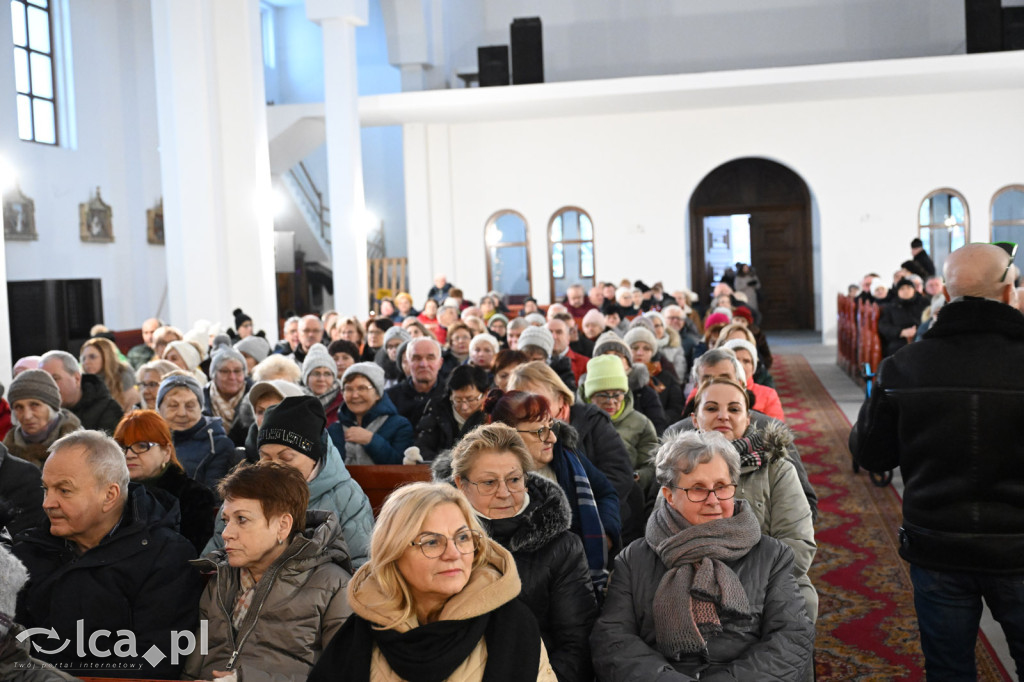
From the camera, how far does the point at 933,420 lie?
3176mm

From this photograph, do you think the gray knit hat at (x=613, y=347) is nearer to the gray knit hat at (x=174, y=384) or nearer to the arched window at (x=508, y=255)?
the gray knit hat at (x=174, y=384)

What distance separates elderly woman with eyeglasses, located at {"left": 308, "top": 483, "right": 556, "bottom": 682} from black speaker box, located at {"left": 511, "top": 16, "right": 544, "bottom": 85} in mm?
17341

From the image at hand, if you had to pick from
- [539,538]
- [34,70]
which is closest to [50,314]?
[34,70]

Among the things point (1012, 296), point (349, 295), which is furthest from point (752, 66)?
point (1012, 296)

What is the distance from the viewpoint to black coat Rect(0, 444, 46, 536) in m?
4.05

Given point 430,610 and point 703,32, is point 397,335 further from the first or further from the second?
point 703,32

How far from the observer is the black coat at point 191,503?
4.02 metres

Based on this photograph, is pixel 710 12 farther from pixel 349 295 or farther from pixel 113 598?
pixel 113 598

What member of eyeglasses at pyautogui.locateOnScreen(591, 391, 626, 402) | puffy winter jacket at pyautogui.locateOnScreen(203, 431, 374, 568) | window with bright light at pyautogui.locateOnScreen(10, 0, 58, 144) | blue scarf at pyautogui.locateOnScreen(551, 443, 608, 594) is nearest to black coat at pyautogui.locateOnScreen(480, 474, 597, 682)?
blue scarf at pyautogui.locateOnScreen(551, 443, 608, 594)

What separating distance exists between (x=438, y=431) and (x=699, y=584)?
2793 millimetres

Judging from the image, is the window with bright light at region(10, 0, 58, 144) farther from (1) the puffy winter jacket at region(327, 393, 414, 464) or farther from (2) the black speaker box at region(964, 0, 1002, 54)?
(2) the black speaker box at region(964, 0, 1002, 54)

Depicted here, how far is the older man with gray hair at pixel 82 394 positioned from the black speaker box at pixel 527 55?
1398 cm

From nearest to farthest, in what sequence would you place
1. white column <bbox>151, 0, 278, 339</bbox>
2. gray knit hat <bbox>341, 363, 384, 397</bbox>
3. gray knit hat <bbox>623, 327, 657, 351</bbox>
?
gray knit hat <bbox>341, 363, 384, 397</bbox> → gray knit hat <bbox>623, 327, 657, 351</bbox> → white column <bbox>151, 0, 278, 339</bbox>

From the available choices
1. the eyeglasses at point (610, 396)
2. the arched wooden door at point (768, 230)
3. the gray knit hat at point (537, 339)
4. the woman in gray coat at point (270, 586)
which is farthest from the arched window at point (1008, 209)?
the woman in gray coat at point (270, 586)
